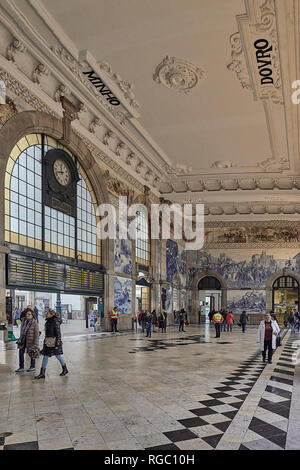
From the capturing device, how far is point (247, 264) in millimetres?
34312

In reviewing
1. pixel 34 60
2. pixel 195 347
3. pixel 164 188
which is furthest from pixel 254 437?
pixel 164 188

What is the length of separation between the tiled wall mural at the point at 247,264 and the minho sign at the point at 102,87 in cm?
2133

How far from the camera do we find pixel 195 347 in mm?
14305

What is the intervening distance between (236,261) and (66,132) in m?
22.5

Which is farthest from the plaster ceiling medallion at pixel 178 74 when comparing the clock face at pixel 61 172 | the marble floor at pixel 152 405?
the marble floor at pixel 152 405

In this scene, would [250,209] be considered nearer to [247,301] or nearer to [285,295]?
[247,301]

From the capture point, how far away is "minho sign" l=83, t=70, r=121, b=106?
1409 cm

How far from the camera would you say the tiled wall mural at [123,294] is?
20.0m

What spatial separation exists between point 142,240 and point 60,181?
966 centimetres

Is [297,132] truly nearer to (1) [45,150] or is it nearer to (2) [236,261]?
(1) [45,150]

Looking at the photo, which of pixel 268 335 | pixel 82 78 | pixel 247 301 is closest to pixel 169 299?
pixel 247 301

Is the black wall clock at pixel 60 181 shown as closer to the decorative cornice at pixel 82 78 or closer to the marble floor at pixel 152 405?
the decorative cornice at pixel 82 78

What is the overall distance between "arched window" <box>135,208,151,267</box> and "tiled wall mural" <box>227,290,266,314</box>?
1195 cm

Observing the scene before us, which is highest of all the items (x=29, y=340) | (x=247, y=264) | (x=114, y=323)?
(x=247, y=264)
